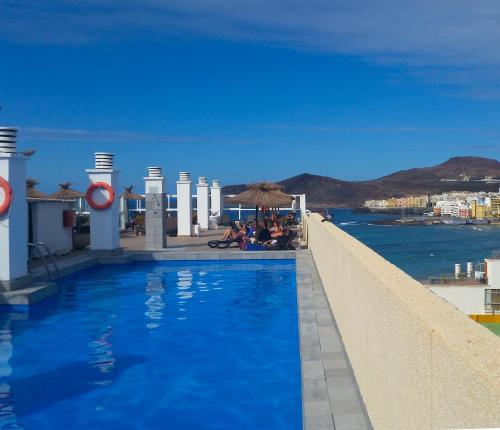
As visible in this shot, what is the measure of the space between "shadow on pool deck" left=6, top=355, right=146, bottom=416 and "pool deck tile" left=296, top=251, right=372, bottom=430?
2.04 meters

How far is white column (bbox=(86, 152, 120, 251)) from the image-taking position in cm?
1456

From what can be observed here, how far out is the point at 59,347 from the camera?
7137 millimetres

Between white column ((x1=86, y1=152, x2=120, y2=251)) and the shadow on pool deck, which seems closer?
the shadow on pool deck

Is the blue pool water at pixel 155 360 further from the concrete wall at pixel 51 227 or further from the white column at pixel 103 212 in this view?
the white column at pixel 103 212

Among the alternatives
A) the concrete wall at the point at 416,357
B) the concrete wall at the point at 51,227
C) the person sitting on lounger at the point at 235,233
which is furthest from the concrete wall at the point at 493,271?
the concrete wall at the point at 416,357

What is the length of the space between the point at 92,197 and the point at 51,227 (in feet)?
4.32

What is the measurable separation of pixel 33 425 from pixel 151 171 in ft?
40.7

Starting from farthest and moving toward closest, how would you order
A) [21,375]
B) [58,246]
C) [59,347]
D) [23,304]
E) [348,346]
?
[58,246] → [23,304] → [59,347] → [21,375] → [348,346]

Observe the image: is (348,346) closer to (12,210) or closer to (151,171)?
(12,210)

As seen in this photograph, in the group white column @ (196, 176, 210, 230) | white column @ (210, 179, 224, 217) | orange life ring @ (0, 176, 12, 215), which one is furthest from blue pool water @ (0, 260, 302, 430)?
white column @ (210, 179, 224, 217)

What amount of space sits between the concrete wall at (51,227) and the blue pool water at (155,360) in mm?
3144

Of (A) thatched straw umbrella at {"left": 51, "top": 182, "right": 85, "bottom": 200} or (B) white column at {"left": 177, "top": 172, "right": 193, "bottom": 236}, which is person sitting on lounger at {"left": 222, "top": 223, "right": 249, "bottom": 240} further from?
(A) thatched straw umbrella at {"left": 51, "top": 182, "right": 85, "bottom": 200}

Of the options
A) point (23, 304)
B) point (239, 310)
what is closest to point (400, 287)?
point (239, 310)

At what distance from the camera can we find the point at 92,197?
14.5m
